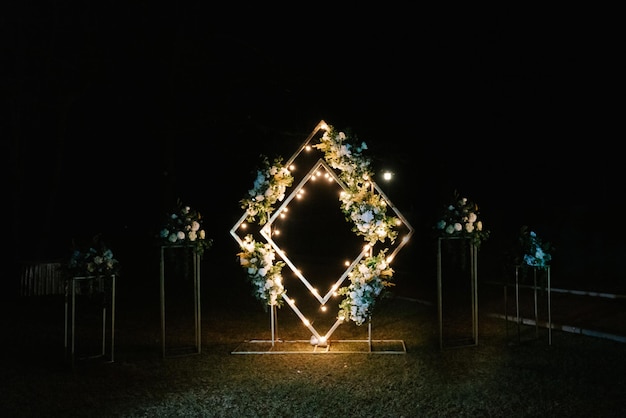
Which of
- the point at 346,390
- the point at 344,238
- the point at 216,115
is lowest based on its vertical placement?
the point at 346,390

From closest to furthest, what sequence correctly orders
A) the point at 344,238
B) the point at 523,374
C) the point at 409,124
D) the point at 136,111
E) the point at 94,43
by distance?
the point at 523,374 < the point at 94,43 < the point at 136,111 < the point at 409,124 < the point at 344,238

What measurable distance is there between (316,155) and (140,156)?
1114 centimetres

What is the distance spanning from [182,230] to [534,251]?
5.25 meters

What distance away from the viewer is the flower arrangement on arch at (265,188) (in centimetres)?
923

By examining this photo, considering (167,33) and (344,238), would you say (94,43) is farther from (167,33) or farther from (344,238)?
(344,238)

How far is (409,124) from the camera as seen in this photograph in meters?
23.2

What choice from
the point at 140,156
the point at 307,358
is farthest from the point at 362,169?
the point at 140,156

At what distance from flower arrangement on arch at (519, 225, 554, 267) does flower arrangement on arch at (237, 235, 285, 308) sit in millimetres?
3673

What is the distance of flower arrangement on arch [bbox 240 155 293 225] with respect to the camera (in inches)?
364

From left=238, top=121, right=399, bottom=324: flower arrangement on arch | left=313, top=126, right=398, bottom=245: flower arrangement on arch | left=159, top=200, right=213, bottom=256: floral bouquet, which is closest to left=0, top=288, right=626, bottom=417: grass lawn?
left=238, top=121, right=399, bottom=324: flower arrangement on arch

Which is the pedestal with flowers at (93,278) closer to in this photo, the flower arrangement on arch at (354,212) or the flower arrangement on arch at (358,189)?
the flower arrangement on arch at (354,212)

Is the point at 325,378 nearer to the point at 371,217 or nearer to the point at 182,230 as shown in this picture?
the point at 371,217

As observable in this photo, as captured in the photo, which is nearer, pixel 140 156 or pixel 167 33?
pixel 167 33

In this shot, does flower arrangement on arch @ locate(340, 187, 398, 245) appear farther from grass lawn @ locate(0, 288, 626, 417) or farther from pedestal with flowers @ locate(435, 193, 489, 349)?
grass lawn @ locate(0, 288, 626, 417)
